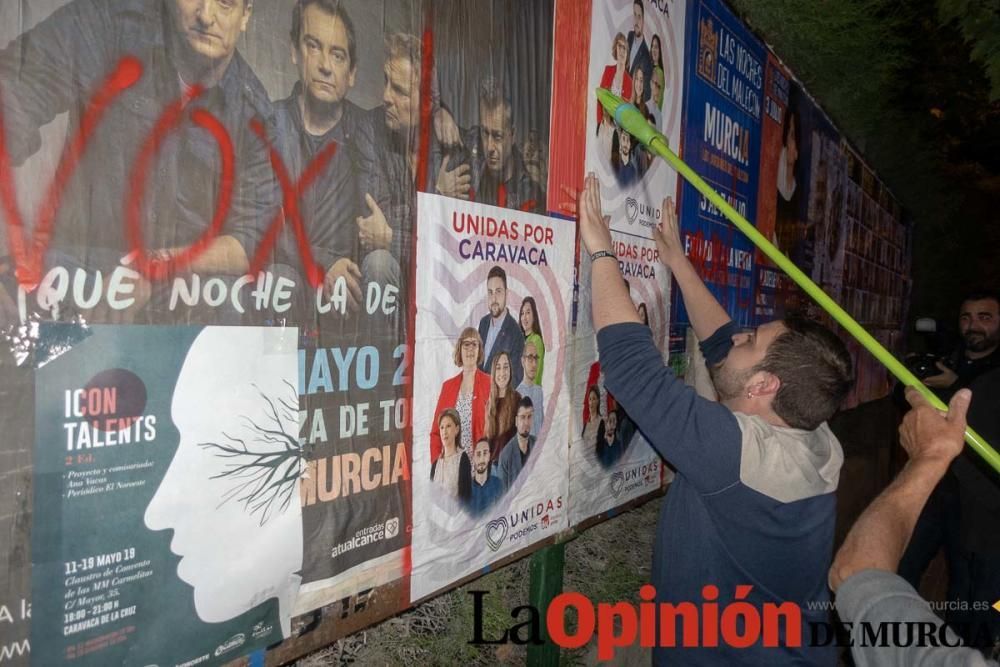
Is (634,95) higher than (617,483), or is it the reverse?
(634,95)

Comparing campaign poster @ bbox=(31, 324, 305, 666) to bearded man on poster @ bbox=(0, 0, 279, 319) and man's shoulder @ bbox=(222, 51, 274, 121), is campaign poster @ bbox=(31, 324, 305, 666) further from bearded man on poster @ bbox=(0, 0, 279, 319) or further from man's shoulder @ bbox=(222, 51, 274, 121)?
man's shoulder @ bbox=(222, 51, 274, 121)

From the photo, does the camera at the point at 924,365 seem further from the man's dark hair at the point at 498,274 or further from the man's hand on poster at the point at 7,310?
the man's hand on poster at the point at 7,310

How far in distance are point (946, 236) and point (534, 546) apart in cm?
1027

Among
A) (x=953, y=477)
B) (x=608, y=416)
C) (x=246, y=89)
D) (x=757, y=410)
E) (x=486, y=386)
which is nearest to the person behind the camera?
(x=246, y=89)

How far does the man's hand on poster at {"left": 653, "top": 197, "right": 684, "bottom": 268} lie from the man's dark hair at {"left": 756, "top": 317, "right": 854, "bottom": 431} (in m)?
0.76

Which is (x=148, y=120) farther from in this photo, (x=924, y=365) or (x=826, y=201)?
(x=826, y=201)

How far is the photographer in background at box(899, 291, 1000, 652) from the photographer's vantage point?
3.35 metres

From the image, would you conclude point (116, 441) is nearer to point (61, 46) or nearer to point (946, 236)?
point (61, 46)

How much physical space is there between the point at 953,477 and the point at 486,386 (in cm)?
301

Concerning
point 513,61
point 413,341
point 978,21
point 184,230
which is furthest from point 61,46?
point 978,21

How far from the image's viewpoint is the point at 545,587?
2334 mm

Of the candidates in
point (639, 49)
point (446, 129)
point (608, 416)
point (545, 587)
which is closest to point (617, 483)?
point (608, 416)

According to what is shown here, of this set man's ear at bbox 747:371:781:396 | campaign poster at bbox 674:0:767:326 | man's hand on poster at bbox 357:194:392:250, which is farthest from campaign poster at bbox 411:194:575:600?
campaign poster at bbox 674:0:767:326

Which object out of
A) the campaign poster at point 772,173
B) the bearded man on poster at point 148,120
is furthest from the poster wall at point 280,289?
the campaign poster at point 772,173
